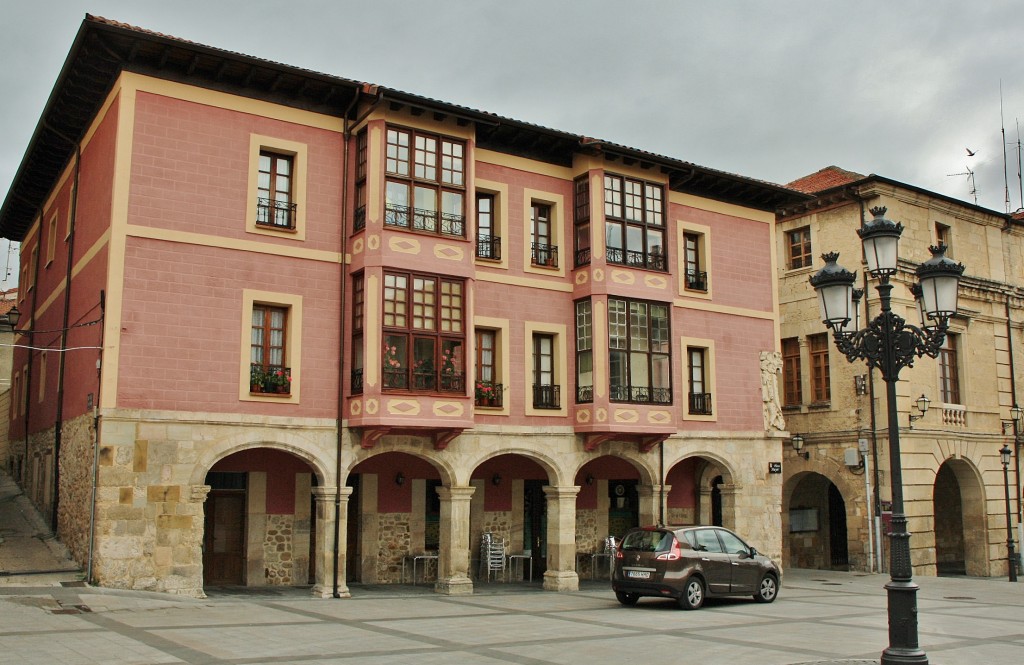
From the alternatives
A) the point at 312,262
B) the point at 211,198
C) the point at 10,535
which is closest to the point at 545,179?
the point at 312,262

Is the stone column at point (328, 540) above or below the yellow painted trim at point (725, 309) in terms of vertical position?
below

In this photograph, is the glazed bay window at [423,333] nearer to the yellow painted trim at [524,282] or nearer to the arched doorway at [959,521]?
the yellow painted trim at [524,282]

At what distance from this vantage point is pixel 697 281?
25641 mm

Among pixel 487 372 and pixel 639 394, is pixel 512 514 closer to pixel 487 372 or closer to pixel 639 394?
pixel 487 372

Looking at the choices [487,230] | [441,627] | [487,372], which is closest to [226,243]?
[487,230]

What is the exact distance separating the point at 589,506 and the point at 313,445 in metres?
9.26

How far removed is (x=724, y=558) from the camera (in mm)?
18906

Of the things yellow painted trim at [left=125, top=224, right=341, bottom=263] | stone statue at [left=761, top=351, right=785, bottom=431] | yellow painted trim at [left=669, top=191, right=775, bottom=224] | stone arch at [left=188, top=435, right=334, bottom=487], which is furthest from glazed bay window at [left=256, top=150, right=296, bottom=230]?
stone statue at [left=761, top=351, right=785, bottom=431]

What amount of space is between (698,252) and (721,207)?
1513 mm

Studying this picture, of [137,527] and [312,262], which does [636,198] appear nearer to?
[312,262]

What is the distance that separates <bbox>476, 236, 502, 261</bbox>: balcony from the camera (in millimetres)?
22359

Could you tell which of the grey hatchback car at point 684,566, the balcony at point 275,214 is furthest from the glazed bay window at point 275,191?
the grey hatchback car at point 684,566

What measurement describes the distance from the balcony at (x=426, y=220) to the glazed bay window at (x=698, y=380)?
25.4 ft

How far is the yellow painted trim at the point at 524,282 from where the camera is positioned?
22109 millimetres
